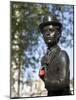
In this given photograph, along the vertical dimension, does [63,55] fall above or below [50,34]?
below

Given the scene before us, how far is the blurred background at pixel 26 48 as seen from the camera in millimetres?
2188

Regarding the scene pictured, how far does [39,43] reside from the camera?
7.38 ft

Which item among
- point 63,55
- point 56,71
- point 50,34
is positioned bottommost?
point 56,71

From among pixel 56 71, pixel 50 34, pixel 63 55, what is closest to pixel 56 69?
pixel 56 71

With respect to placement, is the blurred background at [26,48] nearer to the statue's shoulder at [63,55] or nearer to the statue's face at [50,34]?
the statue's face at [50,34]

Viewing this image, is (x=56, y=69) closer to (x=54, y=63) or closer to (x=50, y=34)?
(x=54, y=63)

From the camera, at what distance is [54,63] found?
2268 mm

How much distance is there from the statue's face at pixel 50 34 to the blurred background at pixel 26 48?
0.14ft

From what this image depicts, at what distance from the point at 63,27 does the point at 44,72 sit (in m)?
0.42

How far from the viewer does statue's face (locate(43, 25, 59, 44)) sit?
2.27 metres

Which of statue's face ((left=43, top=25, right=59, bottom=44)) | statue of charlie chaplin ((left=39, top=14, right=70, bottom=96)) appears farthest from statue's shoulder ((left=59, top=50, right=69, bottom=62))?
statue's face ((left=43, top=25, right=59, bottom=44))

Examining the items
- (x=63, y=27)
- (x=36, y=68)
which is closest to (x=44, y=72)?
(x=36, y=68)

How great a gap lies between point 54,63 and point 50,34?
0.25 meters

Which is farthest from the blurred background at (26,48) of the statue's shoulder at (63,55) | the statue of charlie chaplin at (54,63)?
the statue's shoulder at (63,55)
